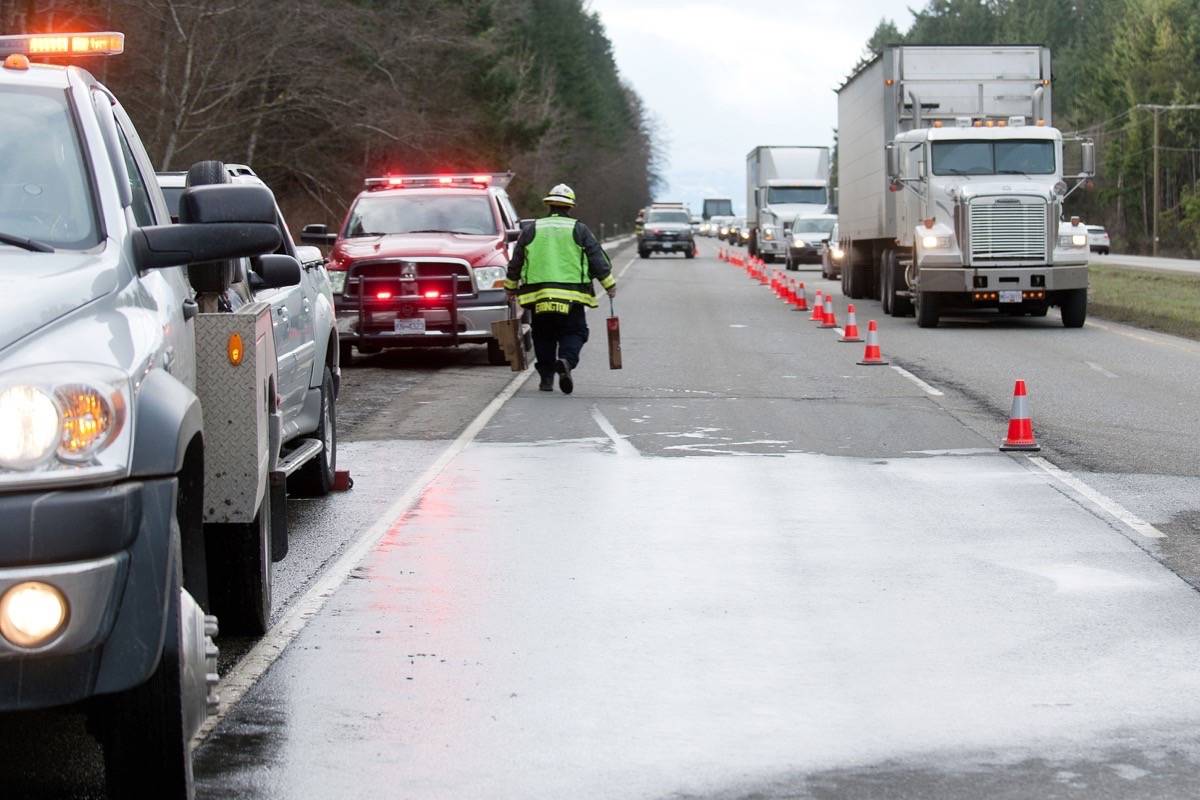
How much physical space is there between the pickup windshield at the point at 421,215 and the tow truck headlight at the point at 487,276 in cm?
107

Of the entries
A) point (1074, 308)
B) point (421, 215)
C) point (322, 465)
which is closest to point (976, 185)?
point (1074, 308)

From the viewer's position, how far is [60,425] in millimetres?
4359

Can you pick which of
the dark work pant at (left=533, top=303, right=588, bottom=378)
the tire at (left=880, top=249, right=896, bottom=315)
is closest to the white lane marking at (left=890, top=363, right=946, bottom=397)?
the dark work pant at (left=533, top=303, right=588, bottom=378)

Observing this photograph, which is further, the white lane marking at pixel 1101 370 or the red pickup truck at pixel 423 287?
the red pickup truck at pixel 423 287

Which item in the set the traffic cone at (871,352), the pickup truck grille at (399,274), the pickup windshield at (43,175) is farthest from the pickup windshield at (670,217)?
the pickup windshield at (43,175)

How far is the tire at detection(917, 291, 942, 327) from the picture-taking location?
27531 mm

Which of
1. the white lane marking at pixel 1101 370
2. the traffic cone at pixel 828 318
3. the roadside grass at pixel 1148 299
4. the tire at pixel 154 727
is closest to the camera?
the tire at pixel 154 727

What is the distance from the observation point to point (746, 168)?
2771 inches

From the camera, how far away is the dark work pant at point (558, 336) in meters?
17.5

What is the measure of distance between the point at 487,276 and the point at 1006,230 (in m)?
9.51

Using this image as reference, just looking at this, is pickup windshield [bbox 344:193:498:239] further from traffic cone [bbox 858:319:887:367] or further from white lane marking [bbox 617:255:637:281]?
white lane marking [bbox 617:255:637:281]

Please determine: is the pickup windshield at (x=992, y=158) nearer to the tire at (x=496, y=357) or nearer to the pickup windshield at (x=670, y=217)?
the tire at (x=496, y=357)

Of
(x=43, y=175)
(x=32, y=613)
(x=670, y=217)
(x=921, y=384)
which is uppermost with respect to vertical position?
(x=43, y=175)

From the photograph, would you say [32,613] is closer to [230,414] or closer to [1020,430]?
[230,414]
